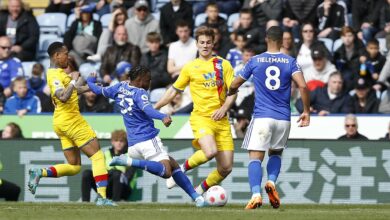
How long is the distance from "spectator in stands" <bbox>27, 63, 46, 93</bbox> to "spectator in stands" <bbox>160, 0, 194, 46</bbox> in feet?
7.85

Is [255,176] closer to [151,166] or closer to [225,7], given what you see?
[151,166]

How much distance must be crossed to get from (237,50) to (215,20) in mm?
1213

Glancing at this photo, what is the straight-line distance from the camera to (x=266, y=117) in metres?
14.4

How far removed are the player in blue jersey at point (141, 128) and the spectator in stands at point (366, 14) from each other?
7.87 m

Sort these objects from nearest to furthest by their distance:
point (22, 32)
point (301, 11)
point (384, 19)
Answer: point (384, 19), point (301, 11), point (22, 32)

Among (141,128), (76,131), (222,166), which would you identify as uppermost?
(141,128)

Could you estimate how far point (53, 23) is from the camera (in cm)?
2459

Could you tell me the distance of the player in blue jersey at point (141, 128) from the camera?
588 inches

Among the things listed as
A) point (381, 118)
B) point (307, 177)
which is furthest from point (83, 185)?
point (381, 118)

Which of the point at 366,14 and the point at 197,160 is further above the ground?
the point at 366,14

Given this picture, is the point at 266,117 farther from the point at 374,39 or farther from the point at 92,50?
the point at 92,50

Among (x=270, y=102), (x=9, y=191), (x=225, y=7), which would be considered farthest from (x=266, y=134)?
(x=225, y=7)

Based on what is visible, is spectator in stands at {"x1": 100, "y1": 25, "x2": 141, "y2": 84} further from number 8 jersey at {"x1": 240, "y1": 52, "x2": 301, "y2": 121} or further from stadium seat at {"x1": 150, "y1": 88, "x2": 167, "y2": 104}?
number 8 jersey at {"x1": 240, "y1": 52, "x2": 301, "y2": 121}

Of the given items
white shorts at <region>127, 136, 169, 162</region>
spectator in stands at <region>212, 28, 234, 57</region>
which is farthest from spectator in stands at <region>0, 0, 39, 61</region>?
white shorts at <region>127, 136, 169, 162</region>
